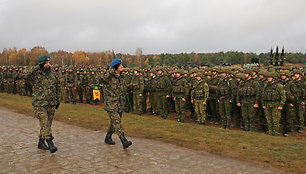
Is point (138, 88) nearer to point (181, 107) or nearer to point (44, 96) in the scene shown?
point (181, 107)

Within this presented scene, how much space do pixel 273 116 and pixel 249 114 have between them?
35.8 inches

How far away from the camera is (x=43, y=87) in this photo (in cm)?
652

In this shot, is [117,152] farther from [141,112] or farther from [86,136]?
[141,112]

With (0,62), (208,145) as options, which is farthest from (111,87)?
(0,62)

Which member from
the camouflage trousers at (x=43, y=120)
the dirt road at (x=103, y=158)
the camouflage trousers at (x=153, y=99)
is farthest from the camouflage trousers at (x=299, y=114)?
the camouflage trousers at (x=43, y=120)

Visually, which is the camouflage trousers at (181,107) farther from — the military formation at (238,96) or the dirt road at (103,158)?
the dirt road at (103,158)

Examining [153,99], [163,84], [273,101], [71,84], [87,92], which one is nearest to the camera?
[273,101]

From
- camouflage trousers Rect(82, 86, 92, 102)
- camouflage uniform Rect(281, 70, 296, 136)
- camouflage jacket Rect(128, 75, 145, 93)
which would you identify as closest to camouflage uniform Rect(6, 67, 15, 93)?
camouflage trousers Rect(82, 86, 92, 102)

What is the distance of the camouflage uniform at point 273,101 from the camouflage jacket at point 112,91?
599 cm

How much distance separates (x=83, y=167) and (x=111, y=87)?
2027 mm

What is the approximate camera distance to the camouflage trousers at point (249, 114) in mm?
10703

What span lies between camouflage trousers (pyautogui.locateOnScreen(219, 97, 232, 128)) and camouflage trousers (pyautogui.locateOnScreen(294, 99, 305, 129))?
281 centimetres

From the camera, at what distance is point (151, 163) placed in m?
5.83

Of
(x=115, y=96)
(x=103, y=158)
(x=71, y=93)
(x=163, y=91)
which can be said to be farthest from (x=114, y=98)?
(x=71, y=93)
